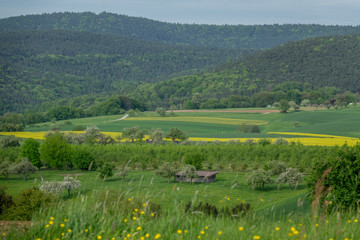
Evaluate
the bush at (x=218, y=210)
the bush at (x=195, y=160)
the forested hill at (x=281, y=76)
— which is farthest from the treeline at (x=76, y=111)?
the bush at (x=218, y=210)

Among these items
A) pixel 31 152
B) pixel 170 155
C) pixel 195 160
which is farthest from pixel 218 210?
pixel 31 152

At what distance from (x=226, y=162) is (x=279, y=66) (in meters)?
139

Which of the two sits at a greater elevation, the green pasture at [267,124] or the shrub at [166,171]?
the shrub at [166,171]

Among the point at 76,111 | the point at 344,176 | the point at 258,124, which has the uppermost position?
the point at 344,176

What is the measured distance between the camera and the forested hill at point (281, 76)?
15362 cm

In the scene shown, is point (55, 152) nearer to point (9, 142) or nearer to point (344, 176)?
point (9, 142)

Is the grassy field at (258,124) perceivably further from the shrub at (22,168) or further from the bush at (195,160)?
the shrub at (22,168)

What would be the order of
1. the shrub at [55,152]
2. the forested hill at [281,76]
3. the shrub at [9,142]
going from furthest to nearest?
the forested hill at [281,76] → the shrub at [9,142] → the shrub at [55,152]

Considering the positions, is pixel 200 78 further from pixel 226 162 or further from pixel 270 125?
pixel 226 162

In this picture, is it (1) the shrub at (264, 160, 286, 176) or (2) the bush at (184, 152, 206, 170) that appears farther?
(2) the bush at (184, 152, 206, 170)

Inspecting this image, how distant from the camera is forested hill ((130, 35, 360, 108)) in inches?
6048

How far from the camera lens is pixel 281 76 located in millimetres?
172875

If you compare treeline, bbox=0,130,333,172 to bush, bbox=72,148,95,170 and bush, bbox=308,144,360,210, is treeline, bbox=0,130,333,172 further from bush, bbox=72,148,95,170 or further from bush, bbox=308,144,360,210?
bush, bbox=308,144,360,210

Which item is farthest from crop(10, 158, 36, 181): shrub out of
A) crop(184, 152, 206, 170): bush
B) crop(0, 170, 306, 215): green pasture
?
crop(184, 152, 206, 170): bush
